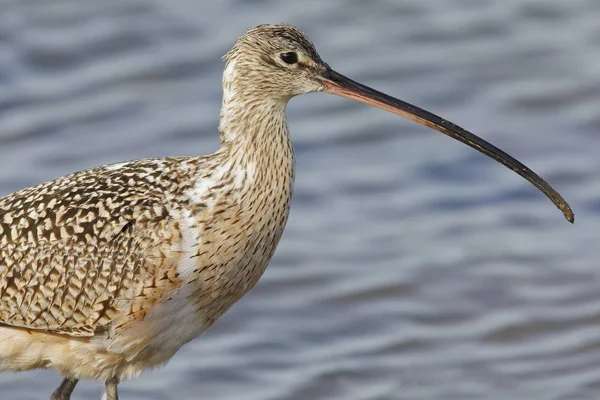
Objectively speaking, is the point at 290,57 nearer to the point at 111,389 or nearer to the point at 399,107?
the point at 399,107

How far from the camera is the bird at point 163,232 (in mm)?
6629

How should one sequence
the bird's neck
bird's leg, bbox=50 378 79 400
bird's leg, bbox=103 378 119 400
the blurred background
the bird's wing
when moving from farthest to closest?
1. the blurred background
2. bird's leg, bbox=50 378 79 400
3. bird's leg, bbox=103 378 119 400
4. the bird's neck
5. the bird's wing

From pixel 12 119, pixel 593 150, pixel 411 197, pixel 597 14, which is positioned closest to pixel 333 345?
pixel 411 197

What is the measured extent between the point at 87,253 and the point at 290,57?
48.7 inches

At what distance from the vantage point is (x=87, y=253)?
21.9 ft

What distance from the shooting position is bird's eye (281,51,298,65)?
22.0 ft

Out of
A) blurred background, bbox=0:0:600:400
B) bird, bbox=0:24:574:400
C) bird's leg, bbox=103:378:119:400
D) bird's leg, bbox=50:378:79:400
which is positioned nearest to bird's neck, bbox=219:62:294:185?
bird, bbox=0:24:574:400

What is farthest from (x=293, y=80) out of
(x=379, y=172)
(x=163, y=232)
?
(x=379, y=172)

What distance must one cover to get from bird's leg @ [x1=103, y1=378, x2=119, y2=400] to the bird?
6.5 inches

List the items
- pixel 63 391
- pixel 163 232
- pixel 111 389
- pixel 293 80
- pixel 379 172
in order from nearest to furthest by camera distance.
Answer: pixel 163 232
pixel 293 80
pixel 111 389
pixel 63 391
pixel 379 172

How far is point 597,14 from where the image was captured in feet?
39.3

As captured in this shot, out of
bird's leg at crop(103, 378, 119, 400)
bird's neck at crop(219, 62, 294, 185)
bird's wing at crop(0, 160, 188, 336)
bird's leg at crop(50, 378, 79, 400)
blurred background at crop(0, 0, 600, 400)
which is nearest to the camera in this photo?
bird's wing at crop(0, 160, 188, 336)

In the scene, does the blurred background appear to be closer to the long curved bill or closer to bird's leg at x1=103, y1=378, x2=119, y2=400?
bird's leg at x1=103, y1=378, x2=119, y2=400

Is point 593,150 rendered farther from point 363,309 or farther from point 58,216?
point 58,216
